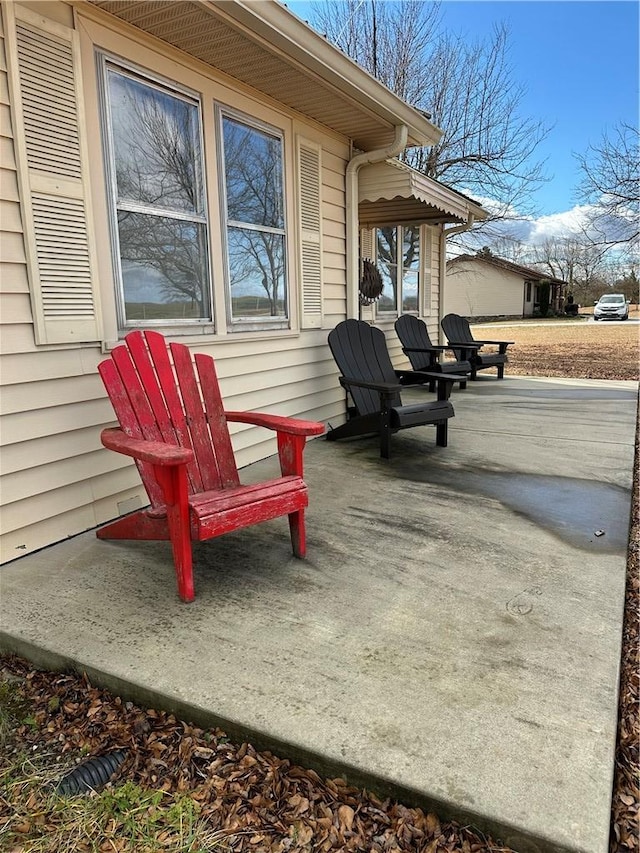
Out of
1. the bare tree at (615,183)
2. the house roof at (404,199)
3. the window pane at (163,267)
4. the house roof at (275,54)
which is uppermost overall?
the bare tree at (615,183)

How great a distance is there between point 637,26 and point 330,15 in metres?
8.26

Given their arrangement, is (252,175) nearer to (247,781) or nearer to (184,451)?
(184,451)

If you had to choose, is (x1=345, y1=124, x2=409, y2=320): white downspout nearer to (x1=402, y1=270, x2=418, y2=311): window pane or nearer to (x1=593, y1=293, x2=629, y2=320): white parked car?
(x1=402, y1=270, x2=418, y2=311): window pane

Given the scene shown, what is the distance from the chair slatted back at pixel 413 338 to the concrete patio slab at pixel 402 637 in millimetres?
3446

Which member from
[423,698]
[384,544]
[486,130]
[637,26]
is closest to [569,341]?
[486,130]

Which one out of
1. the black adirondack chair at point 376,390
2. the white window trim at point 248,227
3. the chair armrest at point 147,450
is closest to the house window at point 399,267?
the black adirondack chair at point 376,390

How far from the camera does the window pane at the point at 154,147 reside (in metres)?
2.79

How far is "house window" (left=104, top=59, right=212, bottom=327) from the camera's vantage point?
2.79 meters

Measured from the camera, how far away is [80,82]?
2.50 metres

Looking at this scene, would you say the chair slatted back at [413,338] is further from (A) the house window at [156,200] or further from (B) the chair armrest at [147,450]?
(B) the chair armrest at [147,450]

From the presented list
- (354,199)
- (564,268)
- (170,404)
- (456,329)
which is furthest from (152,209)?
(564,268)

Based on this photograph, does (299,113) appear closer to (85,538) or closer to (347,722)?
(85,538)

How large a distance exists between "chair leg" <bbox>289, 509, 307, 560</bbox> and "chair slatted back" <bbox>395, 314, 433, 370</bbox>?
4.45 meters

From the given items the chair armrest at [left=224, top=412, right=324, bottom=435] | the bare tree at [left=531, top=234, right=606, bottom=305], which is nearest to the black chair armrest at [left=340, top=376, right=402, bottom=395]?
the chair armrest at [left=224, top=412, right=324, bottom=435]
